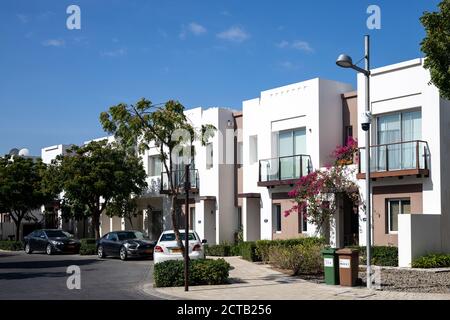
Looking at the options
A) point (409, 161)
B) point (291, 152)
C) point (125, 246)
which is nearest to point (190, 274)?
point (409, 161)

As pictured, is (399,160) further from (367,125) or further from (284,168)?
(367,125)

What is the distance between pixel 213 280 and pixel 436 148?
10311mm

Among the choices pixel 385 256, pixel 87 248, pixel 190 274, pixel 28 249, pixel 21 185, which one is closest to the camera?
pixel 190 274

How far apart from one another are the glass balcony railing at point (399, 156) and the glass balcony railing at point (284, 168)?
314 cm

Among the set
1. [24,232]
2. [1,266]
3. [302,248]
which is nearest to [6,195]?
[24,232]

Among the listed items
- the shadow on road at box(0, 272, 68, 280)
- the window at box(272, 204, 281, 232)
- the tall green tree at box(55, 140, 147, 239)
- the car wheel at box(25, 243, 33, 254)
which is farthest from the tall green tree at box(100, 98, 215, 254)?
the car wheel at box(25, 243, 33, 254)

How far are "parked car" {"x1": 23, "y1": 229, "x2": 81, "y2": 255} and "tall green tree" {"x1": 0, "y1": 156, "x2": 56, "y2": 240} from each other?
10.9 feet

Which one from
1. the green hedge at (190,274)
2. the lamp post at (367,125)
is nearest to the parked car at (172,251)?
the green hedge at (190,274)

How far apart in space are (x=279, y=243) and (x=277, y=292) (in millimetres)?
8835

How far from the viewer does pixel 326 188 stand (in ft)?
82.2

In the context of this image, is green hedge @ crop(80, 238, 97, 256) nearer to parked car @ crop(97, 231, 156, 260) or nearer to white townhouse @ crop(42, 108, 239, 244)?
parked car @ crop(97, 231, 156, 260)

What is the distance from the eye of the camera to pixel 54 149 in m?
45.8

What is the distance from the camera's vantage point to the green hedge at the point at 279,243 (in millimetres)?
23422
